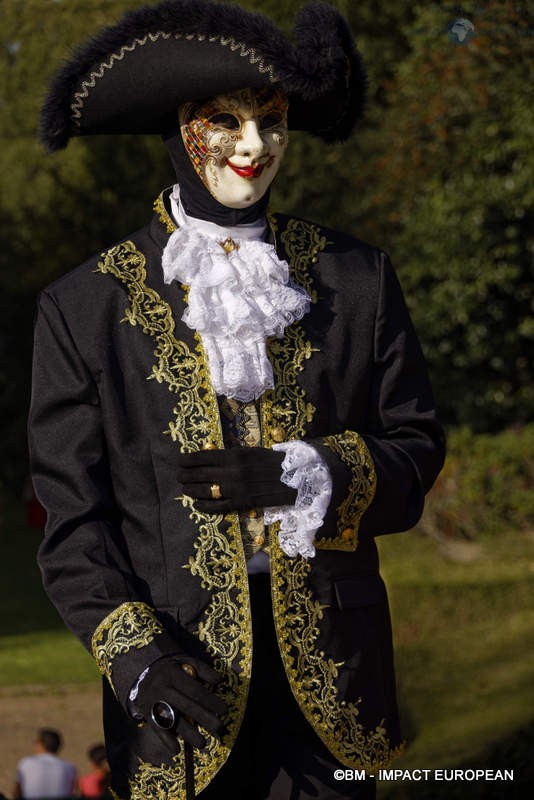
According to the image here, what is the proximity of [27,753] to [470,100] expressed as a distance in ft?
21.3

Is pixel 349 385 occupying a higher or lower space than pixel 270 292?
lower

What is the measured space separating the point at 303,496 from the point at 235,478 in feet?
0.51

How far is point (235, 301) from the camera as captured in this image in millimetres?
3418

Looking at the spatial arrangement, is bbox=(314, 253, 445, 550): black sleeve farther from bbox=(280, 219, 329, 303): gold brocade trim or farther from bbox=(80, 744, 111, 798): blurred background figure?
bbox=(80, 744, 111, 798): blurred background figure

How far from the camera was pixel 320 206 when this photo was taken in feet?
58.3

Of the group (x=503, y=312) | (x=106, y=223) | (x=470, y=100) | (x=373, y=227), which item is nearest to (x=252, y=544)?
(x=470, y=100)

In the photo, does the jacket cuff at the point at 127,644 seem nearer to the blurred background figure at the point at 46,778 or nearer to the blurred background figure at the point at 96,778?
the blurred background figure at the point at 96,778

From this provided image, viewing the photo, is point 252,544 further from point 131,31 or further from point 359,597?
point 131,31

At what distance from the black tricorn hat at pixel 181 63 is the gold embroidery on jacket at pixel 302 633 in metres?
0.61

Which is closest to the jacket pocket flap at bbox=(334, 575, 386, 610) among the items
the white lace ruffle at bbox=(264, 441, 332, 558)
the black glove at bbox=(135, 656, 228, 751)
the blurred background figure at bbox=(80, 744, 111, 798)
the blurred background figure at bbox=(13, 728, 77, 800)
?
the white lace ruffle at bbox=(264, 441, 332, 558)

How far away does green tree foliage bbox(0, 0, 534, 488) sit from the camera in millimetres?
12648

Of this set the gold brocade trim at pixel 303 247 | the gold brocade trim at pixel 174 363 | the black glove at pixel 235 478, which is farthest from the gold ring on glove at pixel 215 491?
the gold brocade trim at pixel 303 247

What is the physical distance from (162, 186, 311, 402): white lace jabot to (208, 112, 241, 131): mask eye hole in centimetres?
24

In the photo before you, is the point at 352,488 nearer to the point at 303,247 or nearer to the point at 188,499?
the point at 188,499
